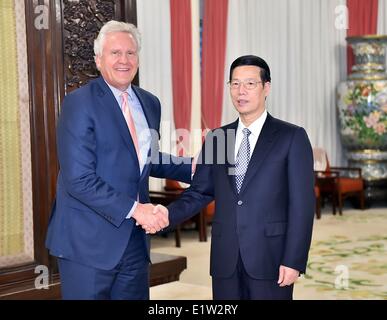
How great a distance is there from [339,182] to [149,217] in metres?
6.95

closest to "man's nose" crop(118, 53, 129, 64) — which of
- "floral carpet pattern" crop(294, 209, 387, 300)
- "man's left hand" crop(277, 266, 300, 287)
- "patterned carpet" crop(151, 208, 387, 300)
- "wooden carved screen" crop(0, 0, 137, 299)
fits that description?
"man's left hand" crop(277, 266, 300, 287)

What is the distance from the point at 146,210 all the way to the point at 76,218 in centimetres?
27

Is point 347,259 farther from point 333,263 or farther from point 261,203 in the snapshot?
point 261,203

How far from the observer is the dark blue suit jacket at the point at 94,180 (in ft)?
7.84

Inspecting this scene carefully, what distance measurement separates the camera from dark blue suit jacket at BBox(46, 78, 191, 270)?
239 centimetres

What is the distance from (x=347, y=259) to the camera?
6.17 m

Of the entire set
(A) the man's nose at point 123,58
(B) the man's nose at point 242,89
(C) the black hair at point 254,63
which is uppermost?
(A) the man's nose at point 123,58

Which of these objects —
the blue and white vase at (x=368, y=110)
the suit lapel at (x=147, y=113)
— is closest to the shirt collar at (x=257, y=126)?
the suit lapel at (x=147, y=113)

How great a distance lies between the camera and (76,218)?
2.47m

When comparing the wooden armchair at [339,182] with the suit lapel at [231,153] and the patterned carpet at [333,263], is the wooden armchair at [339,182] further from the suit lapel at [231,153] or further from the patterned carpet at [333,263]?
the suit lapel at [231,153]

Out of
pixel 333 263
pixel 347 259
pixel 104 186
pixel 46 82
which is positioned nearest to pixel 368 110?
pixel 347 259

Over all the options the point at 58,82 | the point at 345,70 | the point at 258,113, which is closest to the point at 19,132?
the point at 58,82

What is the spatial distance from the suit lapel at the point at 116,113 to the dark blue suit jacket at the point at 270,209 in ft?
1.28

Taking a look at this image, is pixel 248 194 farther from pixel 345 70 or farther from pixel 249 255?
pixel 345 70
